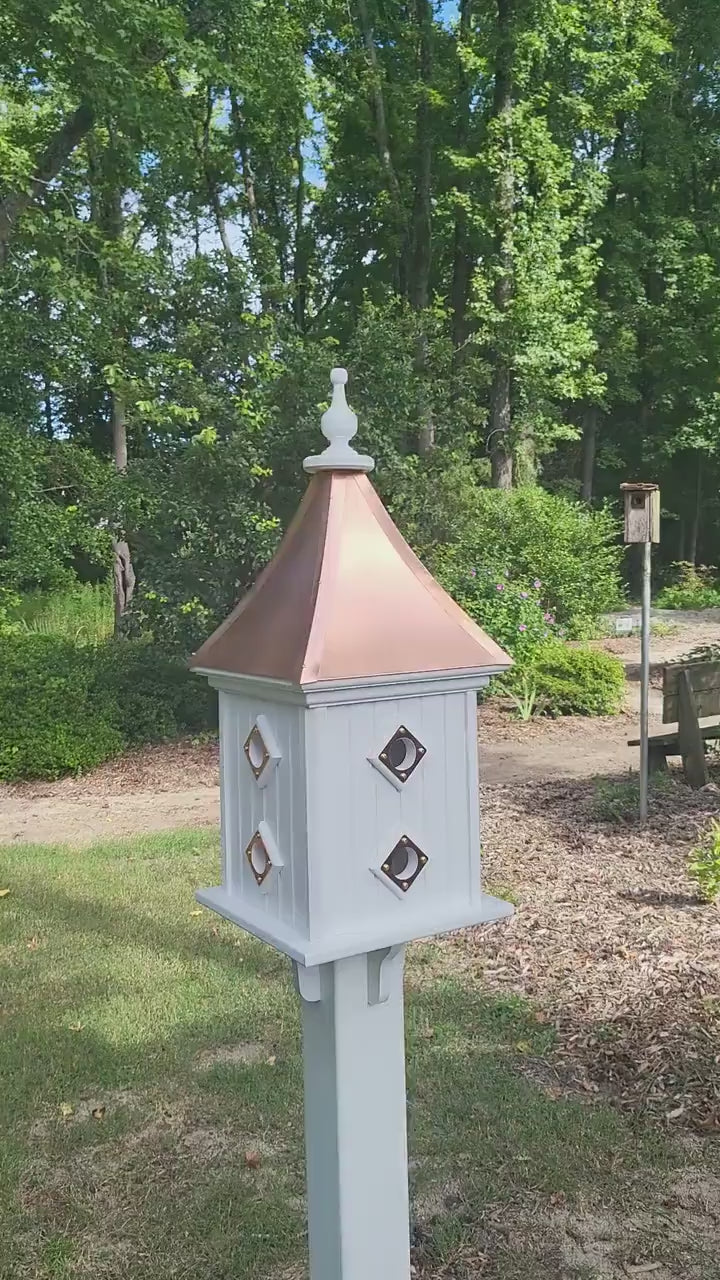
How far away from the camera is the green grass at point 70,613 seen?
1392cm

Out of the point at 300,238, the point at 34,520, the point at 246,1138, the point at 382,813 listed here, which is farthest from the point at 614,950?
the point at 300,238

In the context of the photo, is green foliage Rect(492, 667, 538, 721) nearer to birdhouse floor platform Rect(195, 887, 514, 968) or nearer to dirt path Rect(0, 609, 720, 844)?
dirt path Rect(0, 609, 720, 844)

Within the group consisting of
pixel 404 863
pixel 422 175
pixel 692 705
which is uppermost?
pixel 422 175

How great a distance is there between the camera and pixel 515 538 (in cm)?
1523

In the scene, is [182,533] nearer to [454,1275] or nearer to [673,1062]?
[673,1062]

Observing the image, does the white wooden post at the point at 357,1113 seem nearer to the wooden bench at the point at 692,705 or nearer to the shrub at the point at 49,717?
the wooden bench at the point at 692,705

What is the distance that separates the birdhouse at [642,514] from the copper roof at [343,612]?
4.79 meters

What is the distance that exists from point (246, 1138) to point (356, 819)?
214cm

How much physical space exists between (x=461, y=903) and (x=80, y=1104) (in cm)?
238

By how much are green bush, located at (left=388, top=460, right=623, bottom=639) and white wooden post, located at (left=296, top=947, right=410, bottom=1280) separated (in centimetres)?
962

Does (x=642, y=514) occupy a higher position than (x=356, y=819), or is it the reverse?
(x=642, y=514)

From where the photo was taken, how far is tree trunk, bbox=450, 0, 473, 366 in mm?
19297

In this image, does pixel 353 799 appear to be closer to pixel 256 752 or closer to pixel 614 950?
pixel 256 752

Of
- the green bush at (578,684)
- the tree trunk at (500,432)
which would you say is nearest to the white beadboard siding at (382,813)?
the green bush at (578,684)
